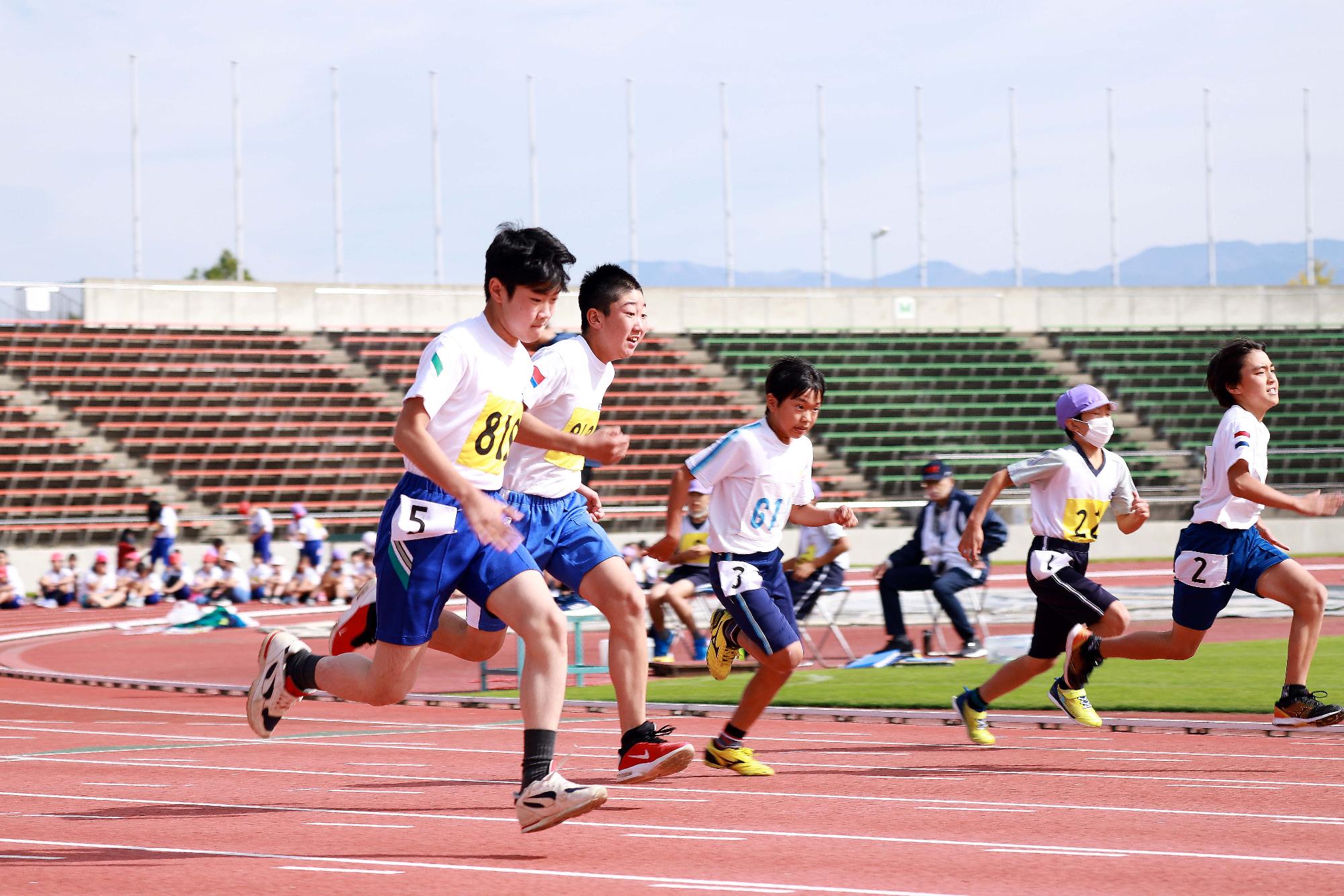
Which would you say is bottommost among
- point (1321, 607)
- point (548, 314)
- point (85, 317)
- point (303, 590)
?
point (303, 590)

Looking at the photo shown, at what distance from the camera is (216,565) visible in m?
25.4

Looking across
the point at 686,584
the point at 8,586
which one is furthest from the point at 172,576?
the point at 686,584

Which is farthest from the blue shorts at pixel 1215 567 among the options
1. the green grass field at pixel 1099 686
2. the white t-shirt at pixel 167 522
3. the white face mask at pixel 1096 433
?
the white t-shirt at pixel 167 522

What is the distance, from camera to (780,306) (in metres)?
44.5

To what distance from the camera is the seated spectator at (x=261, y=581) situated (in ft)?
87.1

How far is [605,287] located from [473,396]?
5.23ft

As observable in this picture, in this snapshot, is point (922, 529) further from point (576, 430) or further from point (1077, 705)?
point (576, 430)

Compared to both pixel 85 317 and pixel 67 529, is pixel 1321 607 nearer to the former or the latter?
pixel 67 529

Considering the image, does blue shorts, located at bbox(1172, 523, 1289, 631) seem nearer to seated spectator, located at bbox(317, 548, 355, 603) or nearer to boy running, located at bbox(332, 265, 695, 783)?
boy running, located at bbox(332, 265, 695, 783)

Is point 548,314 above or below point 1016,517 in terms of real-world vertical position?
above

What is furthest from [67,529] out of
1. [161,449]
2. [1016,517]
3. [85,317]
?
[1016,517]

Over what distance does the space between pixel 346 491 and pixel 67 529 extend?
5.57 metres

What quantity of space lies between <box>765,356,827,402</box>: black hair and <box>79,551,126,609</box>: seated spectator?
815 inches

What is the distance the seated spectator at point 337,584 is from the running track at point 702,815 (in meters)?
16.0
